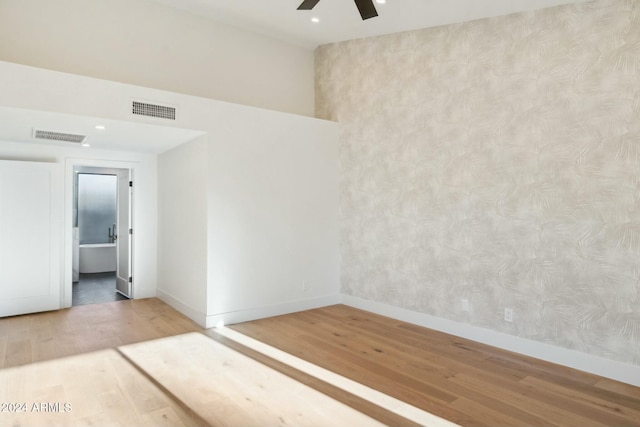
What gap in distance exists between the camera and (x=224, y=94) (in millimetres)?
5422

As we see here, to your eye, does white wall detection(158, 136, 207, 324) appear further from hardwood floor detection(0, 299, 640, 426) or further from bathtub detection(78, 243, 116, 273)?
→ bathtub detection(78, 243, 116, 273)

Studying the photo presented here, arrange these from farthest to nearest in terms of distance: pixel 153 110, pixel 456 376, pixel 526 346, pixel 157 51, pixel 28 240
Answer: pixel 28 240
pixel 157 51
pixel 153 110
pixel 526 346
pixel 456 376

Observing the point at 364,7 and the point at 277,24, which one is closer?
the point at 364,7

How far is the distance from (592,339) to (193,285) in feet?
13.8

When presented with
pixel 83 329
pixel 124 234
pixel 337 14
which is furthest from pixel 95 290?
pixel 337 14

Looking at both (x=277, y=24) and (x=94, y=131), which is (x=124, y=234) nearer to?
(x=94, y=131)

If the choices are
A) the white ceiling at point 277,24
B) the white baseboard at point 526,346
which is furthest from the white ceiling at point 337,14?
the white baseboard at point 526,346

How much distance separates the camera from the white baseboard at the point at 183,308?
459 cm

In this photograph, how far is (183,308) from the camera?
5.09 m

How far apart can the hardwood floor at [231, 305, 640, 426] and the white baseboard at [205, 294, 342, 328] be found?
0.50 ft

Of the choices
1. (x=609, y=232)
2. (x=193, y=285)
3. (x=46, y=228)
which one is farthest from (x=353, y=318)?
(x=46, y=228)

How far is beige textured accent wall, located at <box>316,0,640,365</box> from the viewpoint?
10.5 ft

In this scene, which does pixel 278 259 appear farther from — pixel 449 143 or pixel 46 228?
pixel 46 228

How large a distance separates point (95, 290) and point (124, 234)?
131 cm
